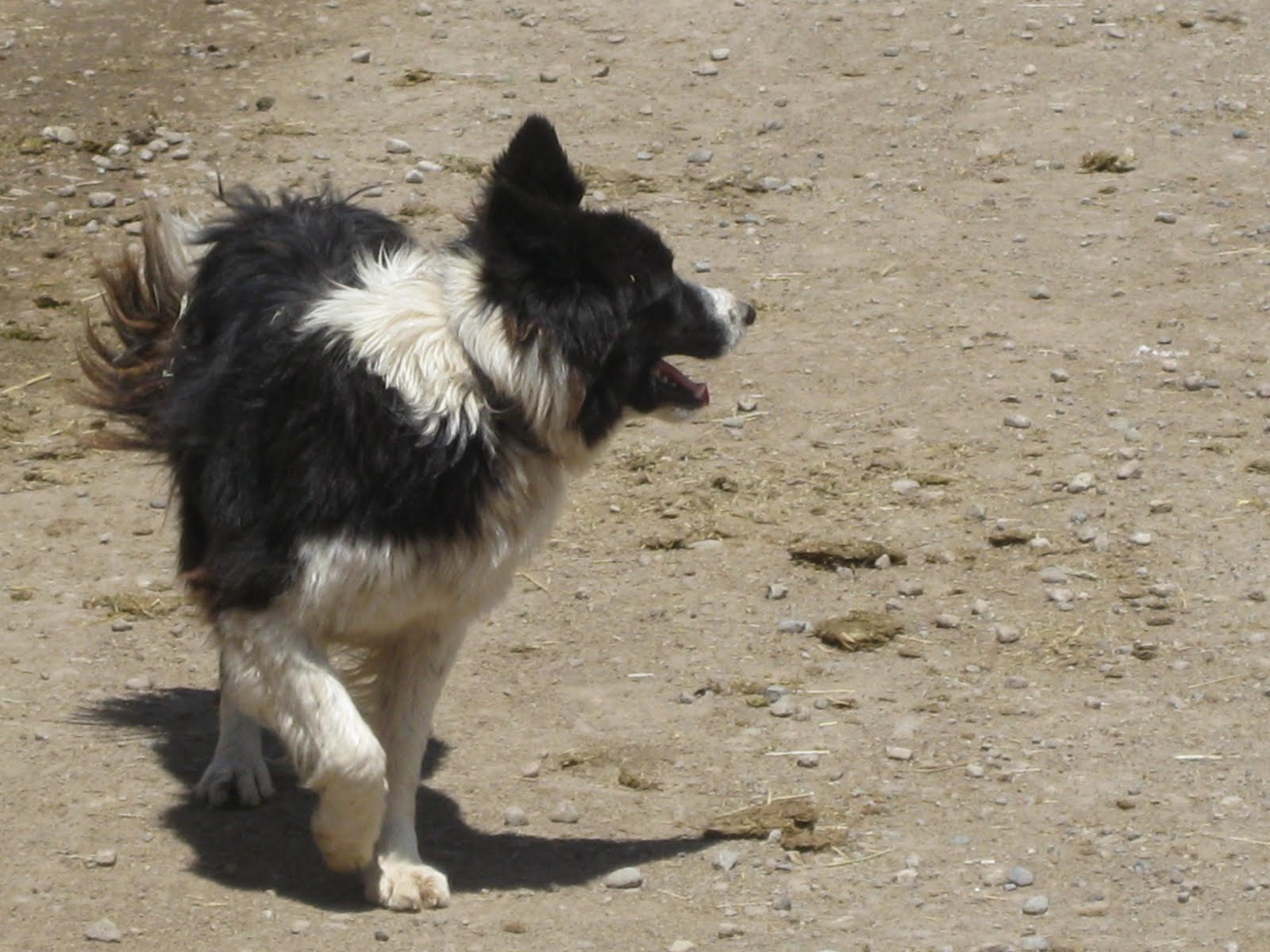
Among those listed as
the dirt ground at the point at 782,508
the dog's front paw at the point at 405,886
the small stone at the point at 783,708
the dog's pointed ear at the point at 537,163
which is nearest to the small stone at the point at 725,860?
the dirt ground at the point at 782,508

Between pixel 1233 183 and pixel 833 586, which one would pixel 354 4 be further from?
pixel 833 586

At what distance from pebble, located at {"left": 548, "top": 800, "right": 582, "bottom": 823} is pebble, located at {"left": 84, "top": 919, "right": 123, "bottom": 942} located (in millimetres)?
1318

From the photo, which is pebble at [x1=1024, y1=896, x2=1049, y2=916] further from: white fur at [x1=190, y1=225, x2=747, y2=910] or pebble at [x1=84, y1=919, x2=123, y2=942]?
pebble at [x1=84, y1=919, x2=123, y2=942]

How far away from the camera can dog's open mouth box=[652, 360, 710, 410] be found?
534 cm

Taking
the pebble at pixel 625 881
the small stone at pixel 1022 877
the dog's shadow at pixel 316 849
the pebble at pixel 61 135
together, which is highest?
the pebble at pixel 61 135

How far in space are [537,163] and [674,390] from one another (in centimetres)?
72

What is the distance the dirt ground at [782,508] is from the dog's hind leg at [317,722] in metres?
0.26

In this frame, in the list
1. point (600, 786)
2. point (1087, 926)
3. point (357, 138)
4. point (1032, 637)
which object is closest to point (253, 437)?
point (600, 786)

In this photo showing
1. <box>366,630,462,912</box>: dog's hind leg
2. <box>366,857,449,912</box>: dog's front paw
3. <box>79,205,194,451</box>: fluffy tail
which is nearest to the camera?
<box>366,857,449,912</box>: dog's front paw

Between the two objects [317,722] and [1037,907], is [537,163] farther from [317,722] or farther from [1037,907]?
[1037,907]

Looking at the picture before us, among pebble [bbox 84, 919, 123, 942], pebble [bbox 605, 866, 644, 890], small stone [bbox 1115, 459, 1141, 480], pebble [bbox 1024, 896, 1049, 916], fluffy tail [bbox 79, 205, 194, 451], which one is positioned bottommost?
Result: pebble [bbox 605, 866, 644, 890]

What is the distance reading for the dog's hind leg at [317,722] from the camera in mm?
5059

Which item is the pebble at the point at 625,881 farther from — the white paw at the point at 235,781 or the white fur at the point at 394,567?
the white paw at the point at 235,781

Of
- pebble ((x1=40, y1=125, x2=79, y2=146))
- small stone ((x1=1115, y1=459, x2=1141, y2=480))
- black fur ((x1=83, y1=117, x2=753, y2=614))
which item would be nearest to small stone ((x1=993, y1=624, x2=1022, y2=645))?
small stone ((x1=1115, y1=459, x2=1141, y2=480))
